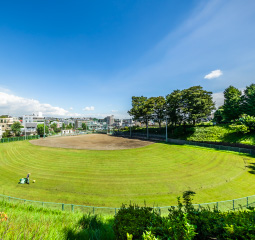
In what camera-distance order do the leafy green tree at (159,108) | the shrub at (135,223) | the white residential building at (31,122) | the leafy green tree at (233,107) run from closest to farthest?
the shrub at (135,223) → the leafy green tree at (233,107) → the leafy green tree at (159,108) → the white residential building at (31,122)

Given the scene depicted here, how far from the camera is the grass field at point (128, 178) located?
1209 cm

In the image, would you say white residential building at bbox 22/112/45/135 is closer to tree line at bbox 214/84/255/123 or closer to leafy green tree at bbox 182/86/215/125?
leafy green tree at bbox 182/86/215/125

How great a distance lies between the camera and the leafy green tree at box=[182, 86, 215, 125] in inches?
1406

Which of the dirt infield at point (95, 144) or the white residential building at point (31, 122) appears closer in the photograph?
the dirt infield at point (95, 144)

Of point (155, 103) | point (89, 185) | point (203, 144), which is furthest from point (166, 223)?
point (155, 103)

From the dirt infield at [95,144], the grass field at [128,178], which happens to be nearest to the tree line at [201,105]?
the dirt infield at [95,144]

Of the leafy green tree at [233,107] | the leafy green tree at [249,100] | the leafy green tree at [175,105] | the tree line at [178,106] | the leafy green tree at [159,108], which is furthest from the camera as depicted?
the leafy green tree at [159,108]

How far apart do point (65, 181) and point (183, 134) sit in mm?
35037

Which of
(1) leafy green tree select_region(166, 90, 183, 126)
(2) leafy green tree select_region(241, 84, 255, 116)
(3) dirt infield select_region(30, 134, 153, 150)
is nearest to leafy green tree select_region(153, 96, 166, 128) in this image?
(1) leafy green tree select_region(166, 90, 183, 126)

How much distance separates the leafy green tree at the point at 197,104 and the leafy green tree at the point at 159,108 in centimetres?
1073

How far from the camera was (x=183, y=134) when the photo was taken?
3969 cm

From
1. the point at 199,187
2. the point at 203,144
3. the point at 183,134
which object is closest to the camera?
the point at 199,187

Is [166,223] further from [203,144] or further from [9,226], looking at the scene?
[203,144]

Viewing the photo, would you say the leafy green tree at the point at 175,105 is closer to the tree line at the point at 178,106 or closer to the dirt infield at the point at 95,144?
the tree line at the point at 178,106
